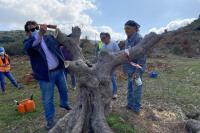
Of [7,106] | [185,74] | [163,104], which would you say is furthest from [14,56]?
[163,104]

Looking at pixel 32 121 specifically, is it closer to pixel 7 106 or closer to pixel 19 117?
pixel 19 117

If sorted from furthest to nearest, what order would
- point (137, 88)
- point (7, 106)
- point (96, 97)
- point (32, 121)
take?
point (7, 106) < point (32, 121) < point (137, 88) < point (96, 97)

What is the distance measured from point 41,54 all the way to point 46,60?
17 centimetres

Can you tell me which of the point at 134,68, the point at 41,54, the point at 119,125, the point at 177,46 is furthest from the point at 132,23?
the point at 177,46

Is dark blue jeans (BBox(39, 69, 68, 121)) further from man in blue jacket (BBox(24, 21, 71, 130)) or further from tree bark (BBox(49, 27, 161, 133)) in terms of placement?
tree bark (BBox(49, 27, 161, 133))

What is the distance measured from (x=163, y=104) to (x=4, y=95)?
6.82 meters

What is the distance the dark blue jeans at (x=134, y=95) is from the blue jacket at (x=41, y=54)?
1798mm

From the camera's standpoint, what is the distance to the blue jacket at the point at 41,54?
28.0ft

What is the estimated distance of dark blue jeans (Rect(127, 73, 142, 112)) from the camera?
962 centimetres

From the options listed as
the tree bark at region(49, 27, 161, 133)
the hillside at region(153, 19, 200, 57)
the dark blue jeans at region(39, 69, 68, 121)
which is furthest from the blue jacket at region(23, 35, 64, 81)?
the hillside at region(153, 19, 200, 57)

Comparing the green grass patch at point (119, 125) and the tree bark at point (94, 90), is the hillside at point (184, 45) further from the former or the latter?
the tree bark at point (94, 90)

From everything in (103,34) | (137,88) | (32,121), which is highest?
(103,34)

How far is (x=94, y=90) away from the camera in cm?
785

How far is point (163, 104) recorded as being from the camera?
11.7m
